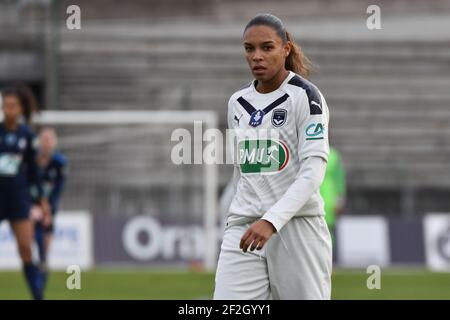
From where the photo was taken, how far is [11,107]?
35.5 ft

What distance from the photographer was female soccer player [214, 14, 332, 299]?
541 cm

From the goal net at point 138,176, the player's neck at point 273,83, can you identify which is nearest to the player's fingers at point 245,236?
the player's neck at point 273,83

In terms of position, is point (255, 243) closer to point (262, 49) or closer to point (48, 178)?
point (262, 49)

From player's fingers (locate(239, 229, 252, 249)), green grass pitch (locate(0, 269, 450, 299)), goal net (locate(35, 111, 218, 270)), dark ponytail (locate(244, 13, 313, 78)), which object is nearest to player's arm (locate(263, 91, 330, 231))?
player's fingers (locate(239, 229, 252, 249))

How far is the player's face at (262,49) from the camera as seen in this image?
5.46 metres

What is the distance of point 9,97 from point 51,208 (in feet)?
11.0

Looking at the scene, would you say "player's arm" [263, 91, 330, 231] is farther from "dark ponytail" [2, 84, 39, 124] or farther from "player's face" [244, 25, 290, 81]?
"dark ponytail" [2, 84, 39, 124]

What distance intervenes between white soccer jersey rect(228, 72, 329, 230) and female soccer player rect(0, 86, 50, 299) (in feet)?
18.4

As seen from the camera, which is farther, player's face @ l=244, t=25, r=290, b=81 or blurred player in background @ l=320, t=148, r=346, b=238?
blurred player in background @ l=320, t=148, r=346, b=238

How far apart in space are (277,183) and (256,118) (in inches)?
13.6
